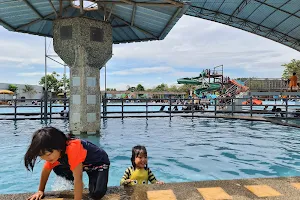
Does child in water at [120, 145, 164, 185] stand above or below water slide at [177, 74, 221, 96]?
below

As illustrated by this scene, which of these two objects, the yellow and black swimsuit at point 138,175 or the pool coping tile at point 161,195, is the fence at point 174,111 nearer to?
the yellow and black swimsuit at point 138,175

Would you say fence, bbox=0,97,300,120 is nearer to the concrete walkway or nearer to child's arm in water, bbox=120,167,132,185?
child's arm in water, bbox=120,167,132,185

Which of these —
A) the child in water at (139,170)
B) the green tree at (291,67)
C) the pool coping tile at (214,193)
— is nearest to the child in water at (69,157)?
the child in water at (139,170)

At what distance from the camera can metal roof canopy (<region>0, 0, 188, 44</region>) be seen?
7.28m

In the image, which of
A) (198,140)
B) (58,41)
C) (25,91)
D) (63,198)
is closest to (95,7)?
(58,41)

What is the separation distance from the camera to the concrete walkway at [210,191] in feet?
7.47

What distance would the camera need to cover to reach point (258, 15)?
1266 cm

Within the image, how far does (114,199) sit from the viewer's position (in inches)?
89.9

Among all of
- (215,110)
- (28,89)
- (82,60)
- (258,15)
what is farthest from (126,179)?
(28,89)

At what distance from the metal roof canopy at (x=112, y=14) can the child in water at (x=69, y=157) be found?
197 inches

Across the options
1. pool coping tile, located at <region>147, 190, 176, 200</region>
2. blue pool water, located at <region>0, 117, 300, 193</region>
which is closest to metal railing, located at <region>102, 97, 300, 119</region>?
blue pool water, located at <region>0, 117, 300, 193</region>

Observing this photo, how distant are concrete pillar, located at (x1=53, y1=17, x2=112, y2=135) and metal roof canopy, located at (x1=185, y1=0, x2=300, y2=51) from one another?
5.90 meters

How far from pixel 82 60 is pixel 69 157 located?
6.13m

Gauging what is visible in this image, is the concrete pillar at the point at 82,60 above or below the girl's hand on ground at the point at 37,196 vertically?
above
